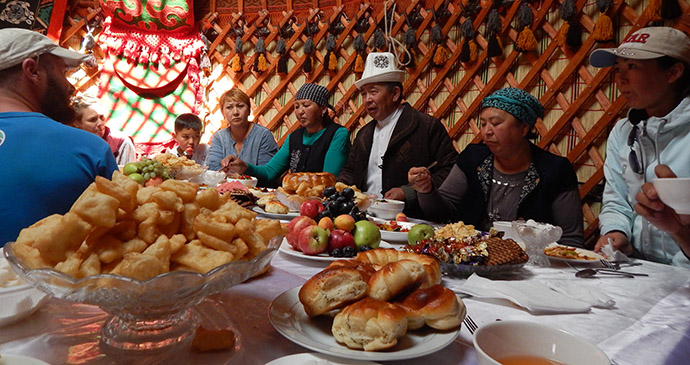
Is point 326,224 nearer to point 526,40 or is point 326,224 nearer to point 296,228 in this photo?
point 296,228

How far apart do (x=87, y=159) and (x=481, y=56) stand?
2.18 m

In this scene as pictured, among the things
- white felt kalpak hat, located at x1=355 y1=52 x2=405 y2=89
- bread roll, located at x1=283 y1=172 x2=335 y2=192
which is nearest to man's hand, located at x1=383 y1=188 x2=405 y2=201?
bread roll, located at x1=283 y1=172 x2=335 y2=192

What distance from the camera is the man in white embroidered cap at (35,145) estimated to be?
741 mm

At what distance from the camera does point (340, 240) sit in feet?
2.22

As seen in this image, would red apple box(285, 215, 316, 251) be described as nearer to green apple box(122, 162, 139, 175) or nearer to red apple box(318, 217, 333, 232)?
red apple box(318, 217, 333, 232)

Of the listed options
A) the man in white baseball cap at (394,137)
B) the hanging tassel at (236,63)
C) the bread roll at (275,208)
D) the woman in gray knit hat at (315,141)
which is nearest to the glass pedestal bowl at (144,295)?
the bread roll at (275,208)

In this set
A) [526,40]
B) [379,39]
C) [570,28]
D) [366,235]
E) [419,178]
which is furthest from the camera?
[379,39]

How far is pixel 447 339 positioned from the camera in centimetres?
35

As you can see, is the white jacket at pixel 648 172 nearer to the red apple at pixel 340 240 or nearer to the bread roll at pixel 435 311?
the red apple at pixel 340 240

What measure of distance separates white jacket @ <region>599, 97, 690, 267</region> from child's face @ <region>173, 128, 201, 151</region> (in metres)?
2.24

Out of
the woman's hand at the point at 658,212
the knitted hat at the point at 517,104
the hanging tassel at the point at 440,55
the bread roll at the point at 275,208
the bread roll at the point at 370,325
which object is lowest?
the bread roll at the point at 275,208

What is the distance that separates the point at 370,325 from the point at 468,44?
238cm

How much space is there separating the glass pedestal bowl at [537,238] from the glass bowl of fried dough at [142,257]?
1.60 ft

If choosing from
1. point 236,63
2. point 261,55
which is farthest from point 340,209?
point 236,63
